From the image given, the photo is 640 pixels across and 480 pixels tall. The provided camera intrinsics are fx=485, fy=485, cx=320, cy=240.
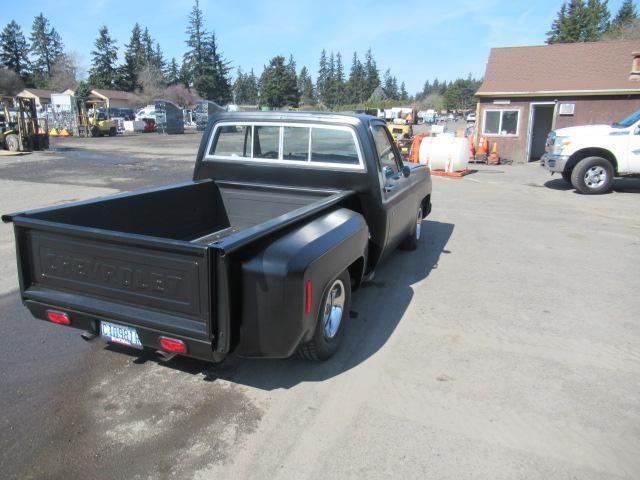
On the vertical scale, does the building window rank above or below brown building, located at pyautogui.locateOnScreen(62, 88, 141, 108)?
below

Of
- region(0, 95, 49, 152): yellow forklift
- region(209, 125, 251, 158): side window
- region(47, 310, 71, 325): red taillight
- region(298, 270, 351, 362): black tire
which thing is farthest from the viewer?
region(0, 95, 49, 152): yellow forklift

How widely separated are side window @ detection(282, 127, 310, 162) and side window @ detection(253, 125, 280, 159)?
93mm

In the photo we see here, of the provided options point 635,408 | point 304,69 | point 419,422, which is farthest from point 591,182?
point 304,69

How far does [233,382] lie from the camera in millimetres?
3535

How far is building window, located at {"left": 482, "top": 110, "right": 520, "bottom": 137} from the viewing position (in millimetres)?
19391

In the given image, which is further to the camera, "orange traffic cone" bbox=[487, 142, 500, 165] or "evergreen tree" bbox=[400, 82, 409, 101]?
"evergreen tree" bbox=[400, 82, 409, 101]

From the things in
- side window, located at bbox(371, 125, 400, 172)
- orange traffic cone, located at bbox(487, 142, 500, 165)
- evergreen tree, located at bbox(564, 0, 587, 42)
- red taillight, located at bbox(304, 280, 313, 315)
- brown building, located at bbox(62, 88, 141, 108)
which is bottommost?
red taillight, located at bbox(304, 280, 313, 315)

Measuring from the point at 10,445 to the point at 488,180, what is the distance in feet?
45.1

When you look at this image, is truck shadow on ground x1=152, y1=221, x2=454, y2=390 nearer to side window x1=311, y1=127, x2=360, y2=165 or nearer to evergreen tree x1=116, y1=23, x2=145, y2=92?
side window x1=311, y1=127, x2=360, y2=165

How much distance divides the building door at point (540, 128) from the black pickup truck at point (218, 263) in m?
17.8

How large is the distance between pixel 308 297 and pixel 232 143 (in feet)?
9.26

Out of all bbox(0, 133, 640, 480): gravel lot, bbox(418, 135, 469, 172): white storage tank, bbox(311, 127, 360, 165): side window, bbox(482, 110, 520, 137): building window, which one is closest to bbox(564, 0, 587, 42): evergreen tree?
bbox(482, 110, 520, 137): building window

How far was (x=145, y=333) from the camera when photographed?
3004mm

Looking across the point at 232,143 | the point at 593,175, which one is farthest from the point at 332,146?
the point at 593,175
